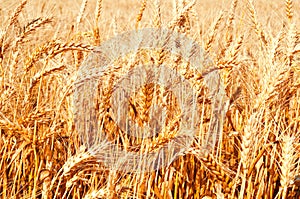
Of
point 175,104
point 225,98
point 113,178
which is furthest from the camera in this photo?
point 175,104

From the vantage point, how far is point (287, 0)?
1.82m

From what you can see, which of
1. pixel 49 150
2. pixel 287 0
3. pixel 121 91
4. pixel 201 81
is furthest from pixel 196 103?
pixel 287 0

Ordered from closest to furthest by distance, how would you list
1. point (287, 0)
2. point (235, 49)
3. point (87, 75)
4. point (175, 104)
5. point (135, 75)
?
1. point (87, 75)
2. point (235, 49)
3. point (135, 75)
4. point (175, 104)
5. point (287, 0)

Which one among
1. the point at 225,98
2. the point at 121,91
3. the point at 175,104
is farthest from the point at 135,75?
the point at 225,98

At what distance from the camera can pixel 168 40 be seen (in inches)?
57.0

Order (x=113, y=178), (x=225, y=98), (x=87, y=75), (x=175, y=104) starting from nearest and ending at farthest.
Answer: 1. (x=113, y=178)
2. (x=87, y=75)
3. (x=225, y=98)
4. (x=175, y=104)

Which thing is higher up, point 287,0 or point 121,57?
point 287,0

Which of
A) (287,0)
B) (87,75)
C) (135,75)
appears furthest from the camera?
(287,0)

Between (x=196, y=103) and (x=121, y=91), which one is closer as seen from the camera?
(x=196, y=103)

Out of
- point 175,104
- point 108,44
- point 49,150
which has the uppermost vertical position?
point 108,44

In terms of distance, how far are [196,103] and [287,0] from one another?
73 cm

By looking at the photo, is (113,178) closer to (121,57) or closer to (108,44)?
(121,57)

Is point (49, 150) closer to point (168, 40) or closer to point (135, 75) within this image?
point (135, 75)

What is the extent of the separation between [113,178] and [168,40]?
658mm
